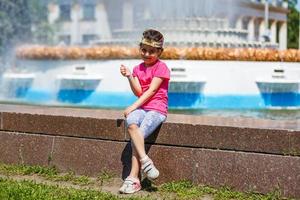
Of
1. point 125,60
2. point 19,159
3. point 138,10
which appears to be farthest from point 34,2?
point 19,159

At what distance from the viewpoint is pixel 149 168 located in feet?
17.1

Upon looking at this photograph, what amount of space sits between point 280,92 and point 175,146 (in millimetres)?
7612

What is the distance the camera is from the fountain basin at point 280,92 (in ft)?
41.1

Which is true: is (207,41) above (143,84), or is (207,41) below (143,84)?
below

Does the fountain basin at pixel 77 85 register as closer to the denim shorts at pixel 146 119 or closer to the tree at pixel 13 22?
the denim shorts at pixel 146 119

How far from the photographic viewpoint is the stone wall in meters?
5.09

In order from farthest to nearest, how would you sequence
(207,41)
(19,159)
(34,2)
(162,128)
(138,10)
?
(34,2)
(138,10)
(207,41)
(19,159)
(162,128)

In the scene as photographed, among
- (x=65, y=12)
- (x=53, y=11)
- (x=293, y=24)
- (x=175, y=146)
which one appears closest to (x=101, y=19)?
(x=53, y=11)

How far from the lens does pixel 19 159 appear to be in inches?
251

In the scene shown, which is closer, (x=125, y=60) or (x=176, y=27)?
(x=125, y=60)

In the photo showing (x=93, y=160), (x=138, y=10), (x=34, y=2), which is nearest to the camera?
(x=93, y=160)

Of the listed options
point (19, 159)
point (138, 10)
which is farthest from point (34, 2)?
point (19, 159)

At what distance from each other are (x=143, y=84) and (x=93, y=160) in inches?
35.9

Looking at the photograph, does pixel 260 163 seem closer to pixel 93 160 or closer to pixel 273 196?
pixel 273 196
